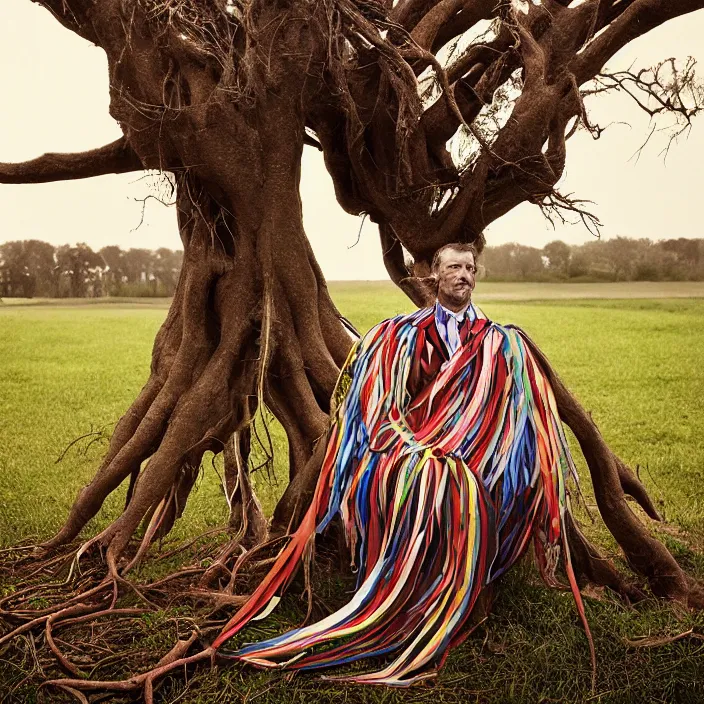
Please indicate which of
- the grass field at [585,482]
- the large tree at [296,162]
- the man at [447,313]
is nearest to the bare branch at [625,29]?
the large tree at [296,162]

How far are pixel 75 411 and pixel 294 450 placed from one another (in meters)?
2.19

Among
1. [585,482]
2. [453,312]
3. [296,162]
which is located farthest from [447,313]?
[585,482]

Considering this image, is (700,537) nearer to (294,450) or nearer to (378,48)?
(294,450)

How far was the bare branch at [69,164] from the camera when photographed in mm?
3047

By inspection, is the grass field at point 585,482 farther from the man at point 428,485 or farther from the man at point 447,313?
the man at point 447,313

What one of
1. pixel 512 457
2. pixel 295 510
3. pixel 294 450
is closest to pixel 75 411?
pixel 294 450

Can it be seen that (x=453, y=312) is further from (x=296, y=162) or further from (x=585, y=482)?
(x=585, y=482)

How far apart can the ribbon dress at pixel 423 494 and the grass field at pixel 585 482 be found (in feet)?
0.35

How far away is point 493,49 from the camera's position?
286 centimetres

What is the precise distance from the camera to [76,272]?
5.43 meters

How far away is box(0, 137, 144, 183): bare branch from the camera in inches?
120

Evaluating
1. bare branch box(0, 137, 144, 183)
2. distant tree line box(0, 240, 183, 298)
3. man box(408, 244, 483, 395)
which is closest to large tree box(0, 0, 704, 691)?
bare branch box(0, 137, 144, 183)

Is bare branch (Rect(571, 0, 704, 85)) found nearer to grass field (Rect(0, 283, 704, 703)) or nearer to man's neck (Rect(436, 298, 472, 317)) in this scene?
man's neck (Rect(436, 298, 472, 317))

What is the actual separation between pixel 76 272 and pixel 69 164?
8.16 ft
